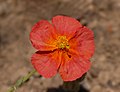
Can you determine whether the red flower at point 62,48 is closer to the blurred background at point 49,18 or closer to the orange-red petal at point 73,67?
the orange-red petal at point 73,67

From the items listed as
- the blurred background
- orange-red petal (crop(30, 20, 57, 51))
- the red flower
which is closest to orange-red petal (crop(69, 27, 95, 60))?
the red flower

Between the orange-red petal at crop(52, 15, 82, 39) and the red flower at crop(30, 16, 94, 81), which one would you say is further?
the orange-red petal at crop(52, 15, 82, 39)

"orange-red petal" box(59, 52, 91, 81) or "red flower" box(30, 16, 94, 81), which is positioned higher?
"red flower" box(30, 16, 94, 81)

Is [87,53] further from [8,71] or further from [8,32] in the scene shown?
[8,32]

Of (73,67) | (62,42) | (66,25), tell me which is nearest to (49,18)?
(66,25)

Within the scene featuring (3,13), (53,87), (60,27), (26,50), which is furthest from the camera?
(3,13)

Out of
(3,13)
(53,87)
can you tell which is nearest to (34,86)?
(53,87)

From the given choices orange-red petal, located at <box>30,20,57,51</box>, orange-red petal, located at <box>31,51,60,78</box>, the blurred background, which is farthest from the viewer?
the blurred background

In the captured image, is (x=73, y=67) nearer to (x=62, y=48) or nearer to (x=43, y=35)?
(x=62, y=48)

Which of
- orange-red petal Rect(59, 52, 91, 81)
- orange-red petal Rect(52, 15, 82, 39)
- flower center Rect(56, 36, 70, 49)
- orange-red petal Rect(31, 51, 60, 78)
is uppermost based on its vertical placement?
orange-red petal Rect(52, 15, 82, 39)

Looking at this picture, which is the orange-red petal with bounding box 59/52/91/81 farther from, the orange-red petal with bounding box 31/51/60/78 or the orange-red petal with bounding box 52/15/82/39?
the orange-red petal with bounding box 52/15/82/39
